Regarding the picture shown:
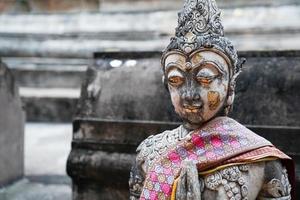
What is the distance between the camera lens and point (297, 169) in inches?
123

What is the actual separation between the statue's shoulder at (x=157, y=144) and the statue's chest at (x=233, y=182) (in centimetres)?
25

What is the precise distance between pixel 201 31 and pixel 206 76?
186mm

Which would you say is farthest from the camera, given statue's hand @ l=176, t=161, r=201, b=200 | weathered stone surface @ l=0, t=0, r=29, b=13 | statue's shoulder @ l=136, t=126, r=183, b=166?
weathered stone surface @ l=0, t=0, r=29, b=13

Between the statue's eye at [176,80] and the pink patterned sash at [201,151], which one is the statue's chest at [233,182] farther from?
the statue's eye at [176,80]

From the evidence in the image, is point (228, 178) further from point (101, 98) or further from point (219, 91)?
point (101, 98)

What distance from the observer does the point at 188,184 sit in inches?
82.0

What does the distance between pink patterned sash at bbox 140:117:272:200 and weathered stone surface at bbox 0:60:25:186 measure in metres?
2.83

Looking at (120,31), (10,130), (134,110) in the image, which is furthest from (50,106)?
(134,110)

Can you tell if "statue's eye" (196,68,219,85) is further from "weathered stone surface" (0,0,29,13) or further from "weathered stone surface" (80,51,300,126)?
"weathered stone surface" (0,0,29,13)

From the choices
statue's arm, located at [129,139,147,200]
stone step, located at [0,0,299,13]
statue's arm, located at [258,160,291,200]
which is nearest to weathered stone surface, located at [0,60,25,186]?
statue's arm, located at [129,139,147,200]

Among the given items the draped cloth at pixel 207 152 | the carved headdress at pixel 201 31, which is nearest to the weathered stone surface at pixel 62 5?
the carved headdress at pixel 201 31

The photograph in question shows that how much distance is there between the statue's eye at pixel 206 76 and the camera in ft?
7.07

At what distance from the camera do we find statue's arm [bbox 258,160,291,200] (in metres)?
2.15

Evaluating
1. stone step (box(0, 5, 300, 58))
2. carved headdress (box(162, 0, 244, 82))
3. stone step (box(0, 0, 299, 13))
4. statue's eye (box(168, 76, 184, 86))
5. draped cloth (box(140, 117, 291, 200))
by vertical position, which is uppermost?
stone step (box(0, 0, 299, 13))
